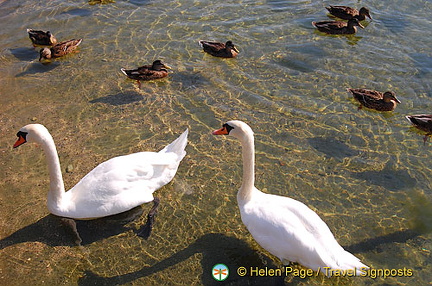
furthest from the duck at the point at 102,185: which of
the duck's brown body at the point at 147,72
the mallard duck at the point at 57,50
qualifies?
the mallard duck at the point at 57,50

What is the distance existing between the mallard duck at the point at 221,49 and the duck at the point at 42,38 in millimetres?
3927

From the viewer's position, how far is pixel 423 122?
729cm

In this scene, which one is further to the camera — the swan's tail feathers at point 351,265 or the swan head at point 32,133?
the swan head at point 32,133

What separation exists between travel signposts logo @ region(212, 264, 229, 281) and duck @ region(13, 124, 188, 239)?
115 centimetres

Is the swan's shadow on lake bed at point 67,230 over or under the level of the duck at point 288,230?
under

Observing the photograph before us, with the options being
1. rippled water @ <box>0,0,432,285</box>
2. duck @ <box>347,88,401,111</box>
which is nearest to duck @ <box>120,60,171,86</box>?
rippled water @ <box>0,0,432,285</box>

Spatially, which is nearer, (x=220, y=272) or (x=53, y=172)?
(x=220, y=272)

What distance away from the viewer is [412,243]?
5562 mm

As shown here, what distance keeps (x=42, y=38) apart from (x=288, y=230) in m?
8.47

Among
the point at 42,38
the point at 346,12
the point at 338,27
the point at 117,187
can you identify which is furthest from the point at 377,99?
the point at 42,38

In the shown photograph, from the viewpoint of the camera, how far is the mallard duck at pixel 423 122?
7270 mm

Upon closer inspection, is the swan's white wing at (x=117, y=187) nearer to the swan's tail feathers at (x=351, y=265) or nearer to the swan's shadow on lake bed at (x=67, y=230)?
the swan's shadow on lake bed at (x=67, y=230)

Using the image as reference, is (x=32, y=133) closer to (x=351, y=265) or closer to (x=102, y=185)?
(x=102, y=185)

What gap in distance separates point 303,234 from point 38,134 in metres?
3.50
